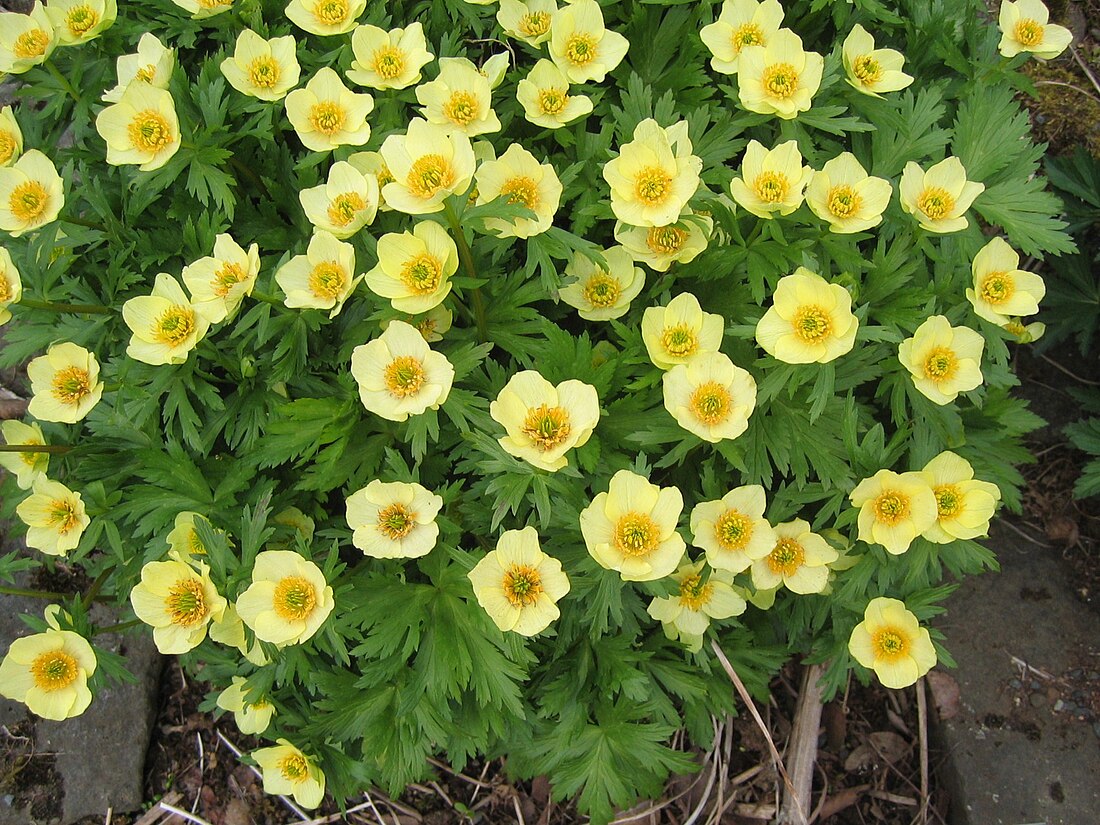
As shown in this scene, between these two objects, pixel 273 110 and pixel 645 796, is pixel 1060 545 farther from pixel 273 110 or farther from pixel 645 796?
pixel 273 110

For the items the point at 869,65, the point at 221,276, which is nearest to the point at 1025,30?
the point at 869,65

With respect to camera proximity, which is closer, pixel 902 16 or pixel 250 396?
pixel 250 396

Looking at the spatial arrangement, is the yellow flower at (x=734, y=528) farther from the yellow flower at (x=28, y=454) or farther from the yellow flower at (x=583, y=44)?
the yellow flower at (x=28, y=454)

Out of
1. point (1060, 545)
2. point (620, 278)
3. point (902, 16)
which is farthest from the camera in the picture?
point (1060, 545)

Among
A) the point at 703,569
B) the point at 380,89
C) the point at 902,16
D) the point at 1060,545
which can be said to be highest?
the point at 902,16

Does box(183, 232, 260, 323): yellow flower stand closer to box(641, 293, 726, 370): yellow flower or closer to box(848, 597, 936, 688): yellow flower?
box(641, 293, 726, 370): yellow flower

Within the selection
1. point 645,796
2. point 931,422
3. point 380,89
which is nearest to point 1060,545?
point 931,422

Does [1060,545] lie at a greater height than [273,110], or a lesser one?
lesser
